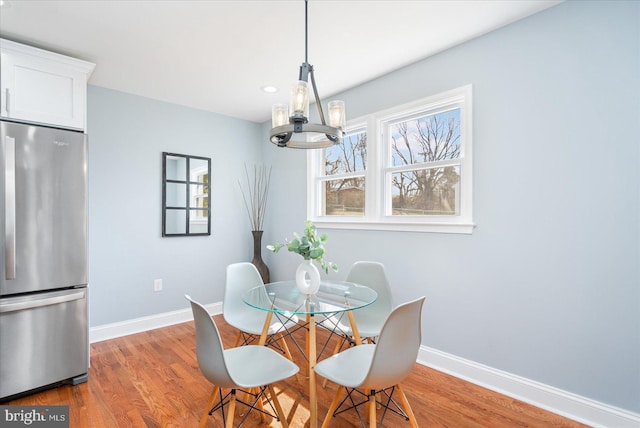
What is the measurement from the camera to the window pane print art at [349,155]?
10.9 ft

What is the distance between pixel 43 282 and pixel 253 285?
145 centimetres

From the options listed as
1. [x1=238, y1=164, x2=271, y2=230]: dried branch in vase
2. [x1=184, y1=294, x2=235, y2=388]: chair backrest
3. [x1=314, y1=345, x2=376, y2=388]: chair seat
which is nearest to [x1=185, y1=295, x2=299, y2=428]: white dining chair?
[x1=184, y1=294, x2=235, y2=388]: chair backrest

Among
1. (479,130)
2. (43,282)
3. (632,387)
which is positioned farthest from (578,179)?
(43,282)

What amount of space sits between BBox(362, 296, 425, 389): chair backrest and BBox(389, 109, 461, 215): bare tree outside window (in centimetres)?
138

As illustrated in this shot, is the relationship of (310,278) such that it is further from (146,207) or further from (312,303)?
(146,207)

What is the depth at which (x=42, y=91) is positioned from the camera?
2.36 m

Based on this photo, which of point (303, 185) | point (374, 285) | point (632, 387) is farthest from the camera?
point (303, 185)

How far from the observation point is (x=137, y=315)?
11.4 ft

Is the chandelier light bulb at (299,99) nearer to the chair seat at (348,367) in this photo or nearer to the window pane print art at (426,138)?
the chair seat at (348,367)

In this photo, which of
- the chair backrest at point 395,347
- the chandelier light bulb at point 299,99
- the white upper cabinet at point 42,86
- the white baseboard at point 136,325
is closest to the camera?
the chair backrest at point 395,347

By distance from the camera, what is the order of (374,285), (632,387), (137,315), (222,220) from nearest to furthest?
1. (632,387)
2. (374,285)
3. (137,315)
4. (222,220)

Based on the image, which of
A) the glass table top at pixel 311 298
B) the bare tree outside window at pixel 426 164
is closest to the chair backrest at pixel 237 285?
the glass table top at pixel 311 298

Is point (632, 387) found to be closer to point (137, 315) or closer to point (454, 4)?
point (454, 4)

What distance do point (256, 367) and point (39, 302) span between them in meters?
1.70
